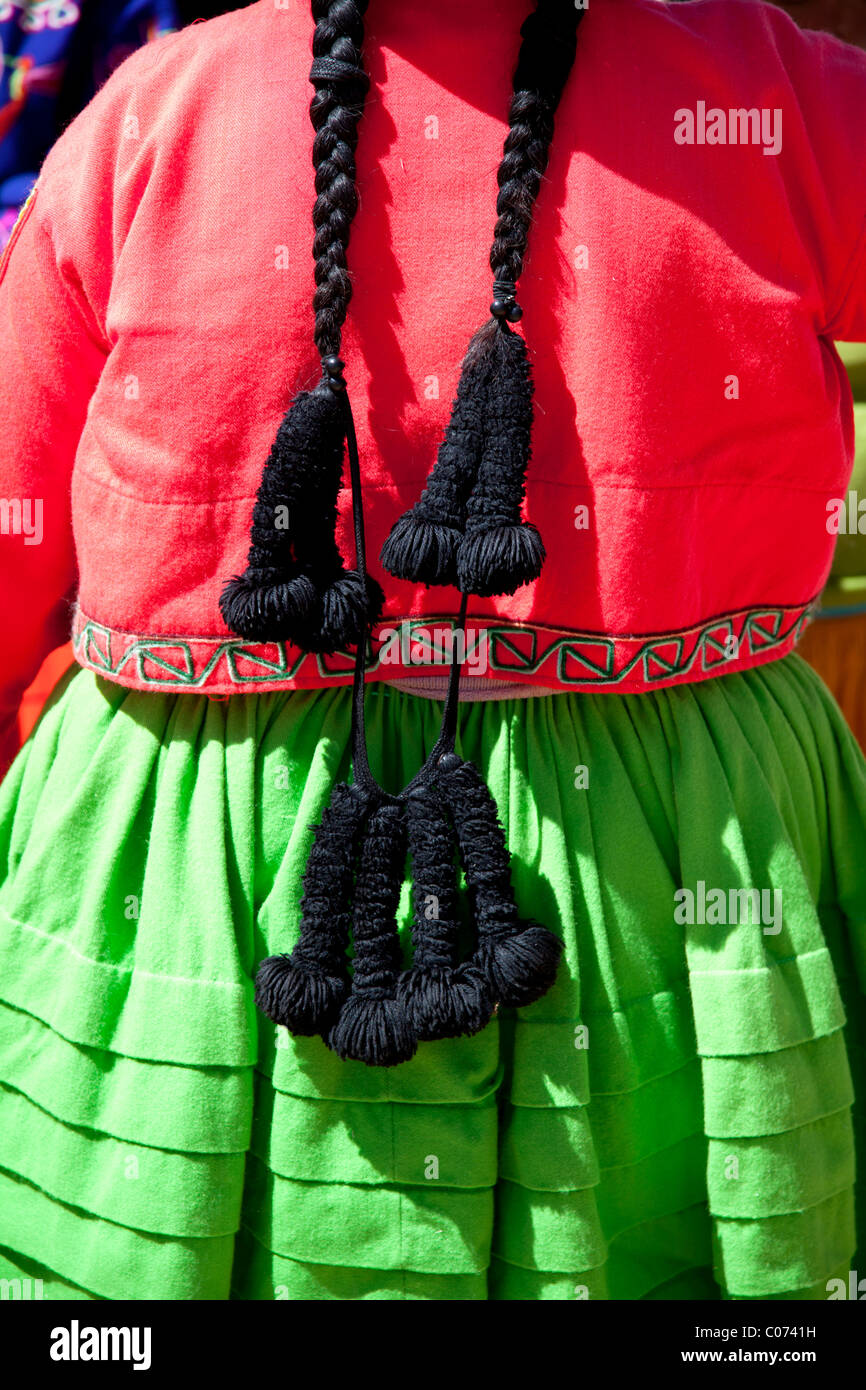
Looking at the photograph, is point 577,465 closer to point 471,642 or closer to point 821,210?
point 471,642

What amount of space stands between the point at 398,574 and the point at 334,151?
1.08ft

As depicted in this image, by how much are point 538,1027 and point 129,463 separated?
589mm

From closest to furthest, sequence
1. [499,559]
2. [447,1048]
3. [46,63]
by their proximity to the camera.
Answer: [499,559] → [447,1048] → [46,63]

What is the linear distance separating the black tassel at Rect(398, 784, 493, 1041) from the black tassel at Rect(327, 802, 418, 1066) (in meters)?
0.01

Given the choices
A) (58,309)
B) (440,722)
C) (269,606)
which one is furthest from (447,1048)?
(58,309)

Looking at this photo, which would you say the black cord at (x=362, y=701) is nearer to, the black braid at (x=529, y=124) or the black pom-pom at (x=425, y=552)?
the black pom-pom at (x=425, y=552)

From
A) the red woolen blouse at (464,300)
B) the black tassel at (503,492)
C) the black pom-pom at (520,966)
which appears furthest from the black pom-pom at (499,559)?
the black pom-pom at (520,966)

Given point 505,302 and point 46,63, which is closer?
point 505,302

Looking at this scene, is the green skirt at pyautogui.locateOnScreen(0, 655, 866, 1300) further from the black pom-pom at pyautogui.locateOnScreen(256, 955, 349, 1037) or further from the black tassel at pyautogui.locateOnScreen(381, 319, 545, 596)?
the black tassel at pyautogui.locateOnScreen(381, 319, 545, 596)

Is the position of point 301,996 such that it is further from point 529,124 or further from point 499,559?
point 529,124

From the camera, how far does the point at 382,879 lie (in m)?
0.88

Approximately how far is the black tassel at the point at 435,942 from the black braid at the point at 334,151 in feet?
1.24

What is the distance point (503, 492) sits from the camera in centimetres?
84
